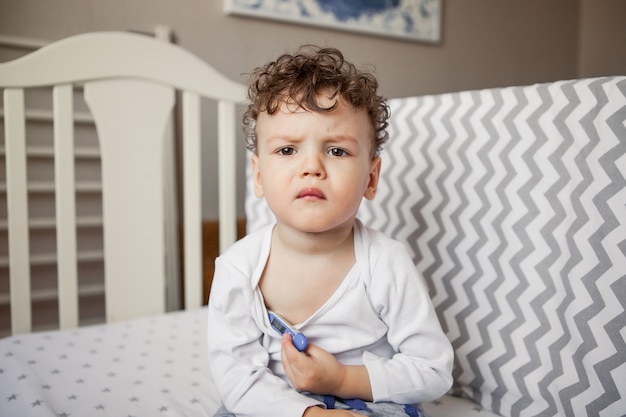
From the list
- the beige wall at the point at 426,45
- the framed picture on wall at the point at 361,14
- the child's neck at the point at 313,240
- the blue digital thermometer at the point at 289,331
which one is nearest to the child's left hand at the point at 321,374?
the blue digital thermometer at the point at 289,331

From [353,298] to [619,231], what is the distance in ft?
1.06

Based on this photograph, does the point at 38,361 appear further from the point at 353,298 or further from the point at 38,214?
the point at 38,214

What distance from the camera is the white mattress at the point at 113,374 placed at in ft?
2.24

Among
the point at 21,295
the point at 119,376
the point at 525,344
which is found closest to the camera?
the point at 525,344

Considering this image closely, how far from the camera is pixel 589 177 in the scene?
1.98 feet

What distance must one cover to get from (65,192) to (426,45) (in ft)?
5.28

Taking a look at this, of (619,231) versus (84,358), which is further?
(84,358)

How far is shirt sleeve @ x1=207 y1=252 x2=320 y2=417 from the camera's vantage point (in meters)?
0.56

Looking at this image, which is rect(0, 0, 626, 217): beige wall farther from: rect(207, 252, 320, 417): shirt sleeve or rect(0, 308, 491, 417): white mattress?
rect(207, 252, 320, 417): shirt sleeve

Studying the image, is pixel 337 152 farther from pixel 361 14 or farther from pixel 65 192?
pixel 361 14

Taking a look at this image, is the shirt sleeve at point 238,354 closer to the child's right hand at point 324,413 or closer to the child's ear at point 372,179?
the child's right hand at point 324,413

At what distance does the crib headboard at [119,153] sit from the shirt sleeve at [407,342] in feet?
2.11

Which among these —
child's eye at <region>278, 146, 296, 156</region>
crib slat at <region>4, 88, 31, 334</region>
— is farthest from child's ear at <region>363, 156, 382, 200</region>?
crib slat at <region>4, 88, 31, 334</region>

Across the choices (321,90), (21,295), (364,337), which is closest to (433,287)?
(364,337)
